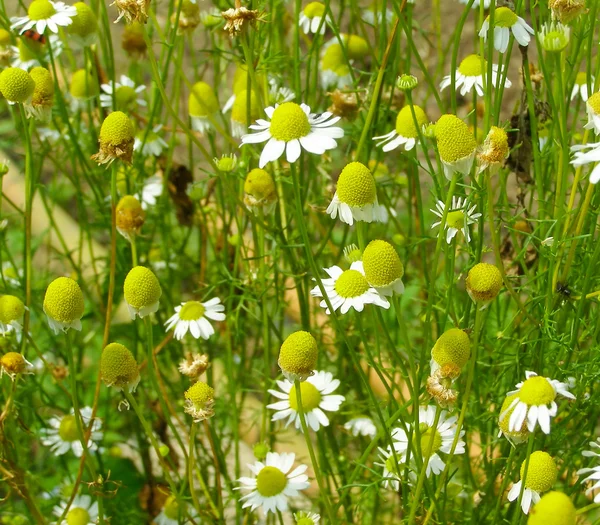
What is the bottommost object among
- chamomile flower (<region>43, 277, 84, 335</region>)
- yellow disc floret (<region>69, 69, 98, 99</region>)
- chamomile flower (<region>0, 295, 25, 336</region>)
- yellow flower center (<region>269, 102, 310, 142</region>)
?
chamomile flower (<region>43, 277, 84, 335</region>)

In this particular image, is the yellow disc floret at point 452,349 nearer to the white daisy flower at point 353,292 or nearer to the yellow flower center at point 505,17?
the white daisy flower at point 353,292

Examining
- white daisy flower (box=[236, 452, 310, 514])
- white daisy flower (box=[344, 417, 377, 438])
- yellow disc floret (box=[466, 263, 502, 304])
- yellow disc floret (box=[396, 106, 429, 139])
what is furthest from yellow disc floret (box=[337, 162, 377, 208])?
white daisy flower (box=[344, 417, 377, 438])

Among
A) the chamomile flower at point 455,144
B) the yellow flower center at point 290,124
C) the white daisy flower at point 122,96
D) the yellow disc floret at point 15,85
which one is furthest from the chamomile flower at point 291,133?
the white daisy flower at point 122,96

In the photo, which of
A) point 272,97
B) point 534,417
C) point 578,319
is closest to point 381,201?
point 272,97

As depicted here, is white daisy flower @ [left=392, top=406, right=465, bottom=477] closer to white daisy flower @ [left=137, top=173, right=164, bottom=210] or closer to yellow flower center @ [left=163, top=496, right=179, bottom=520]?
yellow flower center @ [left=163, top=496, right=179, bottom=520]

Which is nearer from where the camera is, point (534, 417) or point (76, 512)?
point (534, 417)

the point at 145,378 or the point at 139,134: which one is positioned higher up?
the point at 139,134

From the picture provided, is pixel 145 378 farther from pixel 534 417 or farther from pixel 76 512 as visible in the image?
pixel 534 417
